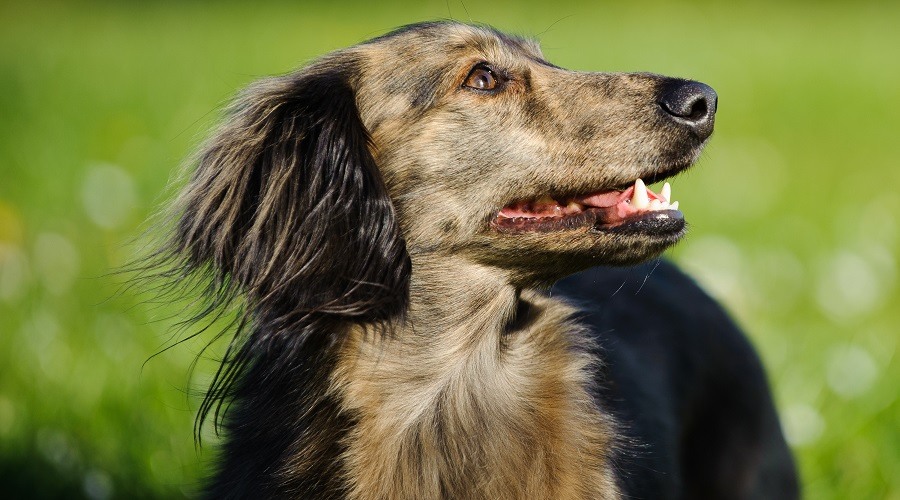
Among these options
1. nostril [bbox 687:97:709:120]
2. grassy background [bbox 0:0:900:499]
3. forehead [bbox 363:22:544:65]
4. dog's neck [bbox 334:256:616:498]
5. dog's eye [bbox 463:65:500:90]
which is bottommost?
grassy background [bbox 0:0:900:499]

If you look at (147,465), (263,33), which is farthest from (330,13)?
(147,465)

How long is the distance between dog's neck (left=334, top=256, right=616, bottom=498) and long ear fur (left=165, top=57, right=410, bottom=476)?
4.9 inches

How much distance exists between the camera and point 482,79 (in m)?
3.19

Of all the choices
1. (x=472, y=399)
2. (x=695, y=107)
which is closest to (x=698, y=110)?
(x=695, y=107)

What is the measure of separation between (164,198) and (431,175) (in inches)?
103

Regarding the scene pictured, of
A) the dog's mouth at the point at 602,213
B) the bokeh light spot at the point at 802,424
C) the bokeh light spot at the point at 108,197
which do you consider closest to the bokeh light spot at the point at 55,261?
the bokeh light spot at the point at 108,197

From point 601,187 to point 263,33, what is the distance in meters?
13.2

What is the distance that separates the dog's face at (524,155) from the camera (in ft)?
9.61

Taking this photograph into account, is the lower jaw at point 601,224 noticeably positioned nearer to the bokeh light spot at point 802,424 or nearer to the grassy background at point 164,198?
the grassy background at point 164,198

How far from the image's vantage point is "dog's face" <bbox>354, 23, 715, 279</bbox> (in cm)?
293

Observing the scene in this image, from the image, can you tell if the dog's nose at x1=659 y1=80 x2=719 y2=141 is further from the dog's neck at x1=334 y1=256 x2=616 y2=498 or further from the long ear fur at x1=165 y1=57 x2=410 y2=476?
the long ear fur at x1=165 y1=57 x2=410 y2=476

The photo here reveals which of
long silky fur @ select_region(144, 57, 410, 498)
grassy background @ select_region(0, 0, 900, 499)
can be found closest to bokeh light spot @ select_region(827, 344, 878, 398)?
grassy background @ select_region(0, 0, 900, 499)

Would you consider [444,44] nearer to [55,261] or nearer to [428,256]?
[428,256]

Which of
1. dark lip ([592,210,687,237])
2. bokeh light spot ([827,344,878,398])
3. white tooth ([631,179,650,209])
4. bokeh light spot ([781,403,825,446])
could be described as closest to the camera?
dark lip ([592,210,687,237])
